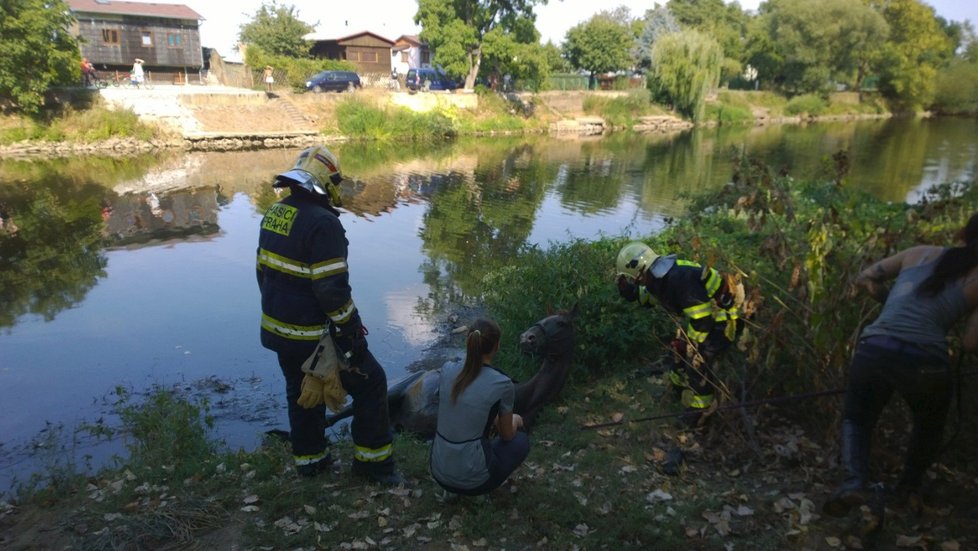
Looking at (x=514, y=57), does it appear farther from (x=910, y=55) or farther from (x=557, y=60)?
(x=910, y=55)

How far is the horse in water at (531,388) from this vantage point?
6.37 meters

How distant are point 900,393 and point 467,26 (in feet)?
141

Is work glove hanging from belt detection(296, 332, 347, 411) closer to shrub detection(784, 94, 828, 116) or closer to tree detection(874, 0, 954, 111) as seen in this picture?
shrub detection(784, 94, 828, 116)

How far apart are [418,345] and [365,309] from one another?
1.85 metres

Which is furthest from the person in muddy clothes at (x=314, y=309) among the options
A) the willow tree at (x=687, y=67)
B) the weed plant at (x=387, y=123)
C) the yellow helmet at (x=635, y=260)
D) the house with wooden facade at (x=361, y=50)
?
the house with wooden facade at (x=361, y=50)

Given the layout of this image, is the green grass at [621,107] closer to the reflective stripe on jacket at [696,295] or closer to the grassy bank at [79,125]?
the grassy bank at [79,125]

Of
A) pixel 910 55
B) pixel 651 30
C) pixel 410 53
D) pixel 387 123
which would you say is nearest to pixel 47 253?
pixel 387 123

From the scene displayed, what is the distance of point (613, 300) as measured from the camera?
7566 mm

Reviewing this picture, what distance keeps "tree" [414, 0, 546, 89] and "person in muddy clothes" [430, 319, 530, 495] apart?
135 feet

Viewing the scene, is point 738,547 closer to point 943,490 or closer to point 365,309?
point 943,490

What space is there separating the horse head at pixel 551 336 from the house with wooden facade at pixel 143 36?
148 ft

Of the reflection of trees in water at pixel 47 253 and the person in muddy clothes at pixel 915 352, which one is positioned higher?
the person in muddy clothes at pixel 915 352

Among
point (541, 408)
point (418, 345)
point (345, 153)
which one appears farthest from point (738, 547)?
point (345, 153)

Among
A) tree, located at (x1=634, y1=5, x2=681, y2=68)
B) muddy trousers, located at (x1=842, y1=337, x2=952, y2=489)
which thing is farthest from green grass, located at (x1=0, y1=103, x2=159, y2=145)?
tree, located at (x1=634, y1=5, x2=681, y2=68)
